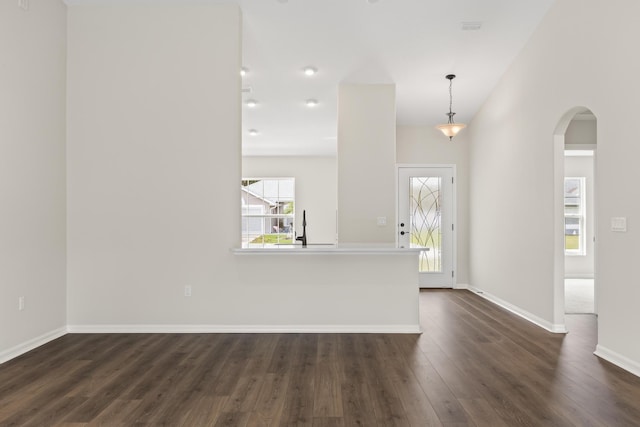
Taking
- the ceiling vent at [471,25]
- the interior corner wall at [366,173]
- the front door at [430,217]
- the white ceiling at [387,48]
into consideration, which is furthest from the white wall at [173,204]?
the front door at [430,217]

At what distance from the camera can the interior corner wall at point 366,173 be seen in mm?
5469

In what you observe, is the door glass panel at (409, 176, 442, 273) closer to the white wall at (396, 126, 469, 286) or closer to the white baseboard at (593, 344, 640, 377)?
the white wall at (396, 126, 469, 286)

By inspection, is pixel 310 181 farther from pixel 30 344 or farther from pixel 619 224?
pixel 619 224

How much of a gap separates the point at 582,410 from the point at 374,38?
4.06 m

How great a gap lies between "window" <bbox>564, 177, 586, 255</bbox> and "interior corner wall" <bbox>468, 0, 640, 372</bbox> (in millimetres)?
3410

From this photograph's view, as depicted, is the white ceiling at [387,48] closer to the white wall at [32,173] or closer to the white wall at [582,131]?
the white wall at [582,131]

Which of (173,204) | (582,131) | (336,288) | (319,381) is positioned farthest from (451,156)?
(319,381)

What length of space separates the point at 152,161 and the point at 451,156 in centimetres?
492

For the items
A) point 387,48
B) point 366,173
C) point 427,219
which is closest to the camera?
point 387,48

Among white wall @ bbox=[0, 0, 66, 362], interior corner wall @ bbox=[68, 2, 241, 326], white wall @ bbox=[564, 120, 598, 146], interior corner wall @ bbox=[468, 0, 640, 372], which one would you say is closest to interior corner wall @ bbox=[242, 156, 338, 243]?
Answer: interior corner wall @ bbox=[468, 0, 640, 372]

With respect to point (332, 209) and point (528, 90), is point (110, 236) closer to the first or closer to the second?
point (528, 90)

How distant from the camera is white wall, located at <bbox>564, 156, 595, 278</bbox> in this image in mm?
8234

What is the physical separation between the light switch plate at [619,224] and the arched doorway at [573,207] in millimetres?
878

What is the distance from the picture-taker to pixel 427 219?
672 centimetres
